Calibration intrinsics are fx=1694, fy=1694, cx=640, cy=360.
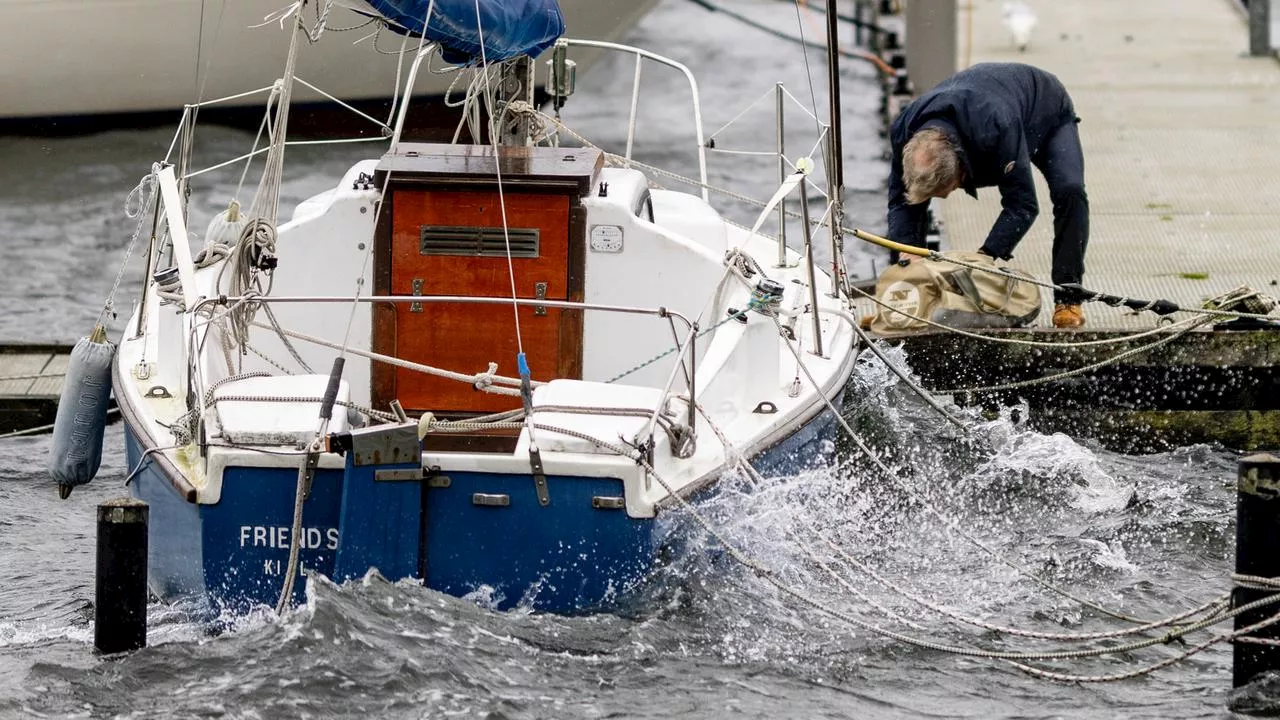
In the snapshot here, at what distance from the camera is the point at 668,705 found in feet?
16.1

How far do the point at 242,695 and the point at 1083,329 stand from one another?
4.51 metres

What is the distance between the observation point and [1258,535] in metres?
4.60

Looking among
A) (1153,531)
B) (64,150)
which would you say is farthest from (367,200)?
(64,150)

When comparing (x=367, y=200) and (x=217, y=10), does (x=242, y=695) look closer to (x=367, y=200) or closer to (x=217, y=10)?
(x=367, y=200)

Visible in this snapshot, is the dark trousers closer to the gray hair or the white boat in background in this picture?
the gray hair

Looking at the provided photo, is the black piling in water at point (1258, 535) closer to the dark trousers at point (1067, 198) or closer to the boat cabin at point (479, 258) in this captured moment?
the boat cabin at point (479, 258)

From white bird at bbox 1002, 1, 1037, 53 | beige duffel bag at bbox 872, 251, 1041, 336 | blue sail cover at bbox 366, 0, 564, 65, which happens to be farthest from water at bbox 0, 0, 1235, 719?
white bird at bbox 1002, 1, 1037, 53

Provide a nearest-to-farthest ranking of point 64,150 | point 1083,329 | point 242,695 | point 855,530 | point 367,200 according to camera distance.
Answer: point 242,695 → point 855,530 → point 367,200 → point 1083,329 → point 64,150

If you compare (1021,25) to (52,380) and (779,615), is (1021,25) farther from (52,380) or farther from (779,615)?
(779,615)

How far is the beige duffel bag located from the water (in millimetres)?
317

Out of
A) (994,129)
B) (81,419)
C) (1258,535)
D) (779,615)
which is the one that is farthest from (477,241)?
(1258,535)

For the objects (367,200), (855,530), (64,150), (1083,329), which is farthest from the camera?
(64,150)

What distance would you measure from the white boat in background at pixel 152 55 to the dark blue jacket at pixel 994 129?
8.06 metres

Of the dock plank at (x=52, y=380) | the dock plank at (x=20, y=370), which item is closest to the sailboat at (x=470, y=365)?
the dock plank at (x=52, y=380)
